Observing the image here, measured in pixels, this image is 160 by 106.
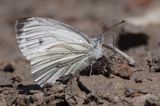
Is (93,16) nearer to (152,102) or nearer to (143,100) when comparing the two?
(143,100)

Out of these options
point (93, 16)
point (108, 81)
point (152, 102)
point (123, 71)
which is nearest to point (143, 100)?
point (152, 102)

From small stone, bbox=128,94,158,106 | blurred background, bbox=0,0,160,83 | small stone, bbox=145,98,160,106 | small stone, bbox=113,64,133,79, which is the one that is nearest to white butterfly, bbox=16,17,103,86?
small stone, bbox=113,64,133,79

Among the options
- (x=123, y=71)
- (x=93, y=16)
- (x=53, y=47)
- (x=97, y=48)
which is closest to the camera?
(x=123, y=71)

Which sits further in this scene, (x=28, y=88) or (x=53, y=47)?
(x=53, y=47)

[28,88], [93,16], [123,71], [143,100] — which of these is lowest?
[143,100]

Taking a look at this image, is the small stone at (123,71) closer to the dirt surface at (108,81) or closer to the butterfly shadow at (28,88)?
the dirt surface at (108,81)

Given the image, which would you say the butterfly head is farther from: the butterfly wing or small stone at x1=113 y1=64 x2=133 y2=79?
small stone at x1=113 y1=64 x2=133 y2=79

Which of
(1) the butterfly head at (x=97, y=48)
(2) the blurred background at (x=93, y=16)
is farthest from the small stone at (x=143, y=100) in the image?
(2) the blurred background at (x=93, y=16)

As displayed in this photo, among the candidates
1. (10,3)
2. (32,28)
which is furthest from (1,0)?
(32,28)
